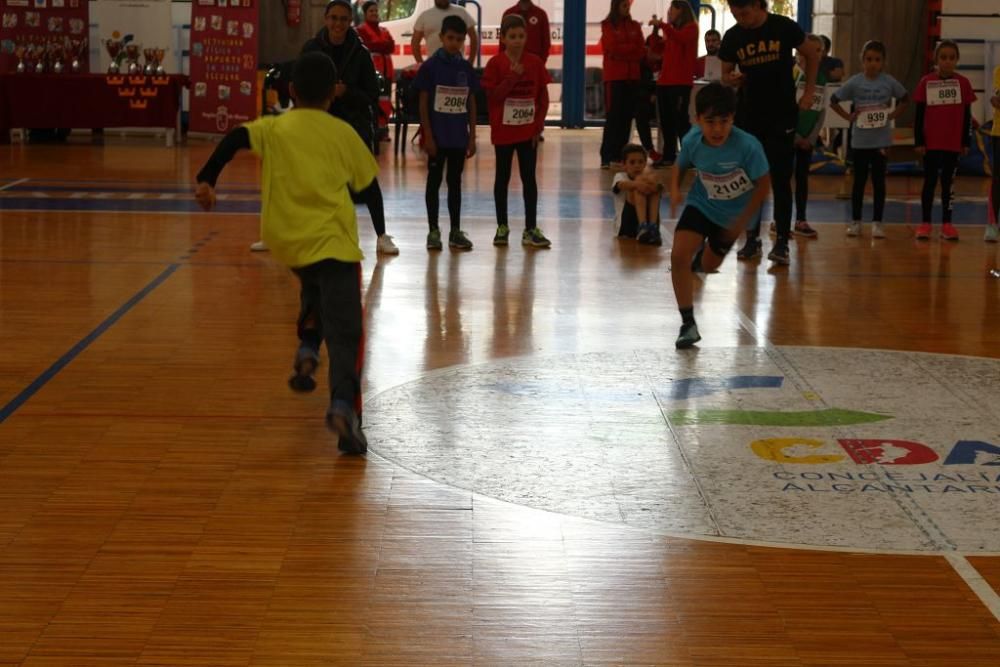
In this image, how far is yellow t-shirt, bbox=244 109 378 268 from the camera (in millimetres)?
4930

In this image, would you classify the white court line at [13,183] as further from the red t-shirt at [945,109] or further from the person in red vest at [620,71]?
the red t-shirt at [945,109]

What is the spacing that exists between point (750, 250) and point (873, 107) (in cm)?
188

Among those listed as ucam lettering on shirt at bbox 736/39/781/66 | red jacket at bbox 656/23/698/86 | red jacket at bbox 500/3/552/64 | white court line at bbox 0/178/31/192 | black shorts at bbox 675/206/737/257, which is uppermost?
red jacket at bbox 500/3/552/64

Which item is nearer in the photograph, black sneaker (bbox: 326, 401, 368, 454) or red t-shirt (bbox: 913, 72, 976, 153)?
black sneaker (bbox: 326, 401, 368, 454)

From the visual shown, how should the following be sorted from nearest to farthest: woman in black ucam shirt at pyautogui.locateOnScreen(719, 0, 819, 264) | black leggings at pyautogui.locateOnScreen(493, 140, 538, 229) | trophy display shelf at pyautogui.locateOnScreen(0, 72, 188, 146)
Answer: woman in black ucam shirt at pyautogui.locateOnScreen(719, 0, 819, 264) < black leggings at pyautogui.locateOnScreen(493, 140, 538, 229) < trophy display shelf at pyautogui.locateOnScreen(0, 72, 188, 146)

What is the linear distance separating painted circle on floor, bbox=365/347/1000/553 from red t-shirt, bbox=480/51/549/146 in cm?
355

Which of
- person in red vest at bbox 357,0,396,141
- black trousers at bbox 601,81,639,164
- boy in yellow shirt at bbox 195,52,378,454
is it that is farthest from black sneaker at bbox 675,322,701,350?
person in red vest at bbox 357,0,396,141

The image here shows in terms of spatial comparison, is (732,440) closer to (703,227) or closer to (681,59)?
(703,227)

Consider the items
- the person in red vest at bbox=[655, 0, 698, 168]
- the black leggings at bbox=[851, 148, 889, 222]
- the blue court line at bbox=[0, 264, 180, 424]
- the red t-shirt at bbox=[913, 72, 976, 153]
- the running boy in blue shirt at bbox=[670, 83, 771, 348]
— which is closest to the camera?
the blue court line at bbox=[0, 264, 180, 424]

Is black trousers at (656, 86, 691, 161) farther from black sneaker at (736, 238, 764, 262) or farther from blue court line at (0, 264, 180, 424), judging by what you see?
blue court line at (0, 264, 180, 424)

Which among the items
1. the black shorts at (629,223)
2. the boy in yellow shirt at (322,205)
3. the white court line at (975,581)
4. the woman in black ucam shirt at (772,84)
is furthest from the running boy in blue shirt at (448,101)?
the white court line at (975,581)

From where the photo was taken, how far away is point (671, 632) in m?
3.53

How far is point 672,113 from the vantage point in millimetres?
16422

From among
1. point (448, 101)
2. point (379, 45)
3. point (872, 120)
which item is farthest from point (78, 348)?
point (379, 45)
